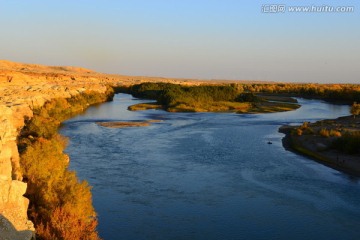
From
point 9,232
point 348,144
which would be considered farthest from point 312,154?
point 9,232

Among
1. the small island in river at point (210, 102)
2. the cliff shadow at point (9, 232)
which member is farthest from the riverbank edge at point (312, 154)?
the small island in river at point (210, 102)

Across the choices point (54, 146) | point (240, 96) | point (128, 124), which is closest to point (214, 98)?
point (240, 96)

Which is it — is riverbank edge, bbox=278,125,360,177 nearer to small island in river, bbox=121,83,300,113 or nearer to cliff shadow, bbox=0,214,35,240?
cliff shadow, bbox=0,214,35,240

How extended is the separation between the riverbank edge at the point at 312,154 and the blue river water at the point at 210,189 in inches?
32.9

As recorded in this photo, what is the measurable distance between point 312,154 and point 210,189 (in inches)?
550

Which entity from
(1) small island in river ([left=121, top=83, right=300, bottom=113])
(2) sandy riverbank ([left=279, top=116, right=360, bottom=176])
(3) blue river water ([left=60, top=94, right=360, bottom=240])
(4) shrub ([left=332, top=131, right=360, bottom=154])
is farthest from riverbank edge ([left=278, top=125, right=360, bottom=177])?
(1) small island in river ([left=121, top=83, right=300, bottom=113])

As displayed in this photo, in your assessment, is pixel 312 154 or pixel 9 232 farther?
pixel 312 154

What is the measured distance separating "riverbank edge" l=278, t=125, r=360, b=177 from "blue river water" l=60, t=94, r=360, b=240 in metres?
0.84

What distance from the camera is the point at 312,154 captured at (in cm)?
3609

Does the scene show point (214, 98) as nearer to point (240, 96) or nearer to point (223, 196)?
point (240, 96)

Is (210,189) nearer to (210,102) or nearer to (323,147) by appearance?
(323,147)

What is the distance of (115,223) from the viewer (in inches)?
788

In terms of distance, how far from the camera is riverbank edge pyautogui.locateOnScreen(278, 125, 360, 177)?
102 ft

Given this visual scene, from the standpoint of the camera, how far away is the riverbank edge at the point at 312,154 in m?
31.2
